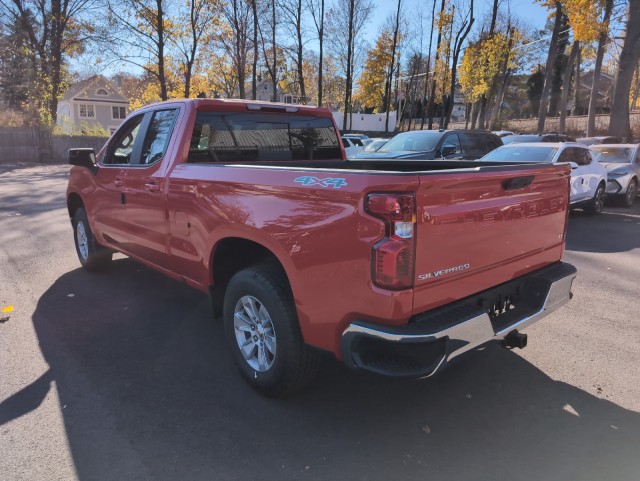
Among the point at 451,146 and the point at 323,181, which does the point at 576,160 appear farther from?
the point at 323,181

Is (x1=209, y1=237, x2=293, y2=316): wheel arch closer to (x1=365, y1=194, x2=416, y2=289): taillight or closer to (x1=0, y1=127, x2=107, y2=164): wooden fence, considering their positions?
(x1=365, y1=194, x2=416, y2=289): taillight

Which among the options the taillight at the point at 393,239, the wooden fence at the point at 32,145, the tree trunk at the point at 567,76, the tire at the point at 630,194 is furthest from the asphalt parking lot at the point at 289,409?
the wooden fence at the point at 32,145

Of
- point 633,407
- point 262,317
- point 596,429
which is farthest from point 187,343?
point 633,407

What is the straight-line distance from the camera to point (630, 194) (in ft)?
40.1

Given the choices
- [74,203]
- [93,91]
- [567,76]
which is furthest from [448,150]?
[93,91]

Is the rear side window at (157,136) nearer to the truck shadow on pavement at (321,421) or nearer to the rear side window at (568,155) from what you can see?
the truck shadow on pavement at (321,421)

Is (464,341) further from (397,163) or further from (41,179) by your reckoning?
(41,179)

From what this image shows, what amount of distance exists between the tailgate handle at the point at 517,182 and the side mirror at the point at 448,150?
8847 millimetres

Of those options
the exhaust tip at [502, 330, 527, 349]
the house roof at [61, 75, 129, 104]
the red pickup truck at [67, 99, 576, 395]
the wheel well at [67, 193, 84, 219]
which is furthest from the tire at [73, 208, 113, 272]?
the house roof at [61, 75, 129, 104]

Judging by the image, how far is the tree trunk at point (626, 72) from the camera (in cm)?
1565

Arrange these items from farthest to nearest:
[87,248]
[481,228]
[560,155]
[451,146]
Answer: [451,146] < [560,155] < [87,248] < [481,228]

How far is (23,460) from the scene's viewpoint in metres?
2.65

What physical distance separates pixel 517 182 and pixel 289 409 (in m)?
2.06

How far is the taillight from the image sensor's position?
234 cm
